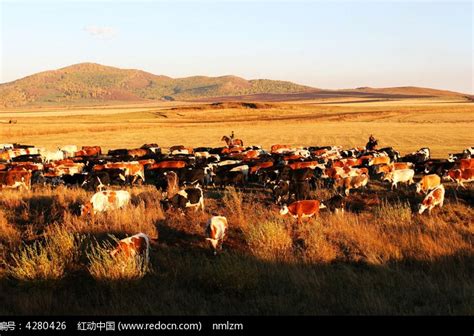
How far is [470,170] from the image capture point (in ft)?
51.5

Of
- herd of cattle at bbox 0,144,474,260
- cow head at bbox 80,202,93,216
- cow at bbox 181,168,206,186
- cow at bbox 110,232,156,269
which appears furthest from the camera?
cow at bbox 181,168,206,186

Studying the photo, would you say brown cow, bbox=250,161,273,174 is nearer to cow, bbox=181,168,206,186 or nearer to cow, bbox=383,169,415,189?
cow, bbox=181,168,206,186

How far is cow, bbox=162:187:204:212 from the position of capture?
11.3m

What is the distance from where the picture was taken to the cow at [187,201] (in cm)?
1134

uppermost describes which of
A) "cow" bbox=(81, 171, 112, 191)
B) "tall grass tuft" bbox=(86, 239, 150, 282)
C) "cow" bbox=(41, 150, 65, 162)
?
"tall grass tuft" bbox=(86, 239, 150, 282)

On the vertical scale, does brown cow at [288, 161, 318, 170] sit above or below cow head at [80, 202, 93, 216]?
below

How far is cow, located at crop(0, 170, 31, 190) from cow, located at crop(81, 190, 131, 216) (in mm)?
6682

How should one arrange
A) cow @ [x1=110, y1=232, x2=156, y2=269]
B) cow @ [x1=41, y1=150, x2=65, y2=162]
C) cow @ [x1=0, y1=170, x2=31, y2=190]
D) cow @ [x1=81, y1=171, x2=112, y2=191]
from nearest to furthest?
cow @ [x1=110, y1=232, x2=156, y2=269], cow @ [x1=81, y1=171, x2=112, y2=191], cow @ [x1=0, y1=170, x2=31, y2=190], cow @ [x1=41, y1=150, x2=65, y2=162]

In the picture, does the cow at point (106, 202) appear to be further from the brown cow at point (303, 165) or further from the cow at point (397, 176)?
the cow at point (397, 176)

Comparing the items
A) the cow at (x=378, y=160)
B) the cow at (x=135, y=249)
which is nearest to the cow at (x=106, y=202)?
the cow at (x=135, y=249)

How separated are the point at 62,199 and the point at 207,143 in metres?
27.8

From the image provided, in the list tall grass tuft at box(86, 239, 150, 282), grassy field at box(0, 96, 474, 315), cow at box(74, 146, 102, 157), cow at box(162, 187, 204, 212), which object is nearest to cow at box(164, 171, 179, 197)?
cow at box(162, 187, 204, 212)

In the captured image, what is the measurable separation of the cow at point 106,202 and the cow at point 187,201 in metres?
1.23

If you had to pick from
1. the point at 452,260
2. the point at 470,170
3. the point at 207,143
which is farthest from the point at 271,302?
the point at 207,143
